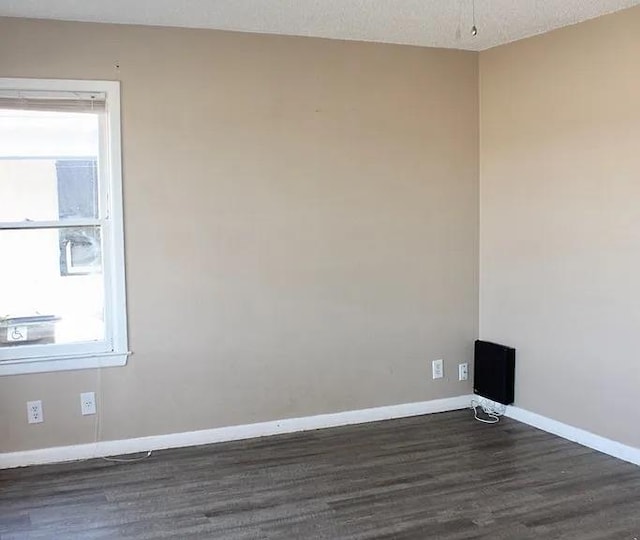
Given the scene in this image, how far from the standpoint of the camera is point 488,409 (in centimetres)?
476

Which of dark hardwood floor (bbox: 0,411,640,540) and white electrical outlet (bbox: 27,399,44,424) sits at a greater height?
white electrical outlet (bbox: 27,399,44,424)

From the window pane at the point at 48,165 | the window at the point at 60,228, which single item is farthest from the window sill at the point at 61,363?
the window pane at the point at 48,165

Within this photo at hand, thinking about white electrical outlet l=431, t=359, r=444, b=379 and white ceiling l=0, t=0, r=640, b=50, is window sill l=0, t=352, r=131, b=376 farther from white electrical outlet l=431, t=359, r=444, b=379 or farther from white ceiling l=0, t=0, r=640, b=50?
white electrical outlet l=431, t=359, r=444, b=379

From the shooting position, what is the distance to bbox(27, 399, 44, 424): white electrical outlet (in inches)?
152

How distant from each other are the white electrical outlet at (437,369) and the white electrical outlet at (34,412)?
2.44 metres

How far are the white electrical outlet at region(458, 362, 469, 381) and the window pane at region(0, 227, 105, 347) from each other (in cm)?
236

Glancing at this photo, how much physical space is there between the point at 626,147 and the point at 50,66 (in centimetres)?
308

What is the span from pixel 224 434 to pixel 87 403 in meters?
0.81

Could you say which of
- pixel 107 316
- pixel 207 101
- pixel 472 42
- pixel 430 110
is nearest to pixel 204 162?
pixel 207 101

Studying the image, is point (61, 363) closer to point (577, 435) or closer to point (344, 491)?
point (344, 491)

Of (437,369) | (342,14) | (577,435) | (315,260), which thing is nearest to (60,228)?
(315,260)

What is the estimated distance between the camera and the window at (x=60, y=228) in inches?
151

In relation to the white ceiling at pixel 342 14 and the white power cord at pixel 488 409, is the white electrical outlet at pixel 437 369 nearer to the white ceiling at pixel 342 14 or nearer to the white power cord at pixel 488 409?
the white power cord at pixel 488 409

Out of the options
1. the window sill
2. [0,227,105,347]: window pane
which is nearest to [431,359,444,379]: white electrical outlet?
the window sill
